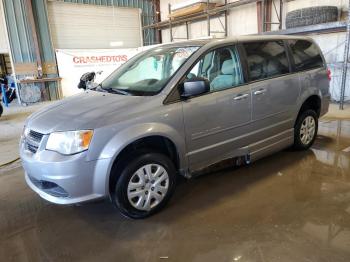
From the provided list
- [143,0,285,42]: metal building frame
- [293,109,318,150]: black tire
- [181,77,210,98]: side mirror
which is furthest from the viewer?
[143,0,285,42]: metal building frame

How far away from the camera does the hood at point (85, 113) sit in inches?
89.1

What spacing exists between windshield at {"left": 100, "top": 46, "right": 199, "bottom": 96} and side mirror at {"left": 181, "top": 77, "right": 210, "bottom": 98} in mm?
204

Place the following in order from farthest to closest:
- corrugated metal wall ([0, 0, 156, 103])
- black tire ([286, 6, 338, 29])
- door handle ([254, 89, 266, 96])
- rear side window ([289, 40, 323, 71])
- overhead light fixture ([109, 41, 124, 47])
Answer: overhead light fixture ([109, 41, 124, 47]), corrugated metal wall ([0, 0, 156, 103]), black tire ([286, 6, 338, 29]), rear side window ([289, 40, 323, 71]), door handle ([254, 89, 266, 96])

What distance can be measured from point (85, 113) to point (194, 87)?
3.10 feet

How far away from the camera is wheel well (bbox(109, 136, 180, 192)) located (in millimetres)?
2389

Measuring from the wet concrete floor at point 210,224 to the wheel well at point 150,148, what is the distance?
1.42ft

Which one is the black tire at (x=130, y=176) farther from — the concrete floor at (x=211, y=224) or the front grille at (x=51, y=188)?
the front grille at (x=51, y=188)

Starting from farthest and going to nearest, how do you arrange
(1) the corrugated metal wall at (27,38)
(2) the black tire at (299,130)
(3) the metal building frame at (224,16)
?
1. (1) the corrugated metal wall at (27,38)
2. (3) the metal building frame at (224,16)
3. (2) the black tire at (299,130)

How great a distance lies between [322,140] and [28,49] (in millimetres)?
10206

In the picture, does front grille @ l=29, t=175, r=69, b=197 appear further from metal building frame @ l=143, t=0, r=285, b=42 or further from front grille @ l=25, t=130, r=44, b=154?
metal building frame @ l=143, t=0, r=285, b=42

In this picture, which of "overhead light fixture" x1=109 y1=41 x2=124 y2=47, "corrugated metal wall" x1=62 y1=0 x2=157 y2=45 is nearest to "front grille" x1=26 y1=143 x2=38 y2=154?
"overhead light fixture" x1=109 y1=41 x2=124 y2=47

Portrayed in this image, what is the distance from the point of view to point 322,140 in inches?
175

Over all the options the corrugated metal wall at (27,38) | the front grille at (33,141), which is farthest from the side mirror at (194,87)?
the corrugated metal wall at (27,38)

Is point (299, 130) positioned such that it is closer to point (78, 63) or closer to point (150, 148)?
Result: point (150, 148)
